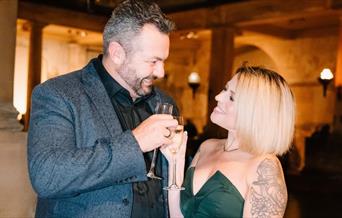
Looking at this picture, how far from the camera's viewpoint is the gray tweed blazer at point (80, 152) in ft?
5.84

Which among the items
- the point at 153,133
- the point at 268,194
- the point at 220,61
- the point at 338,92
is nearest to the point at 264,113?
the point at 268,194

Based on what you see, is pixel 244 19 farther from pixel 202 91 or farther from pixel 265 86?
pixel 265 86

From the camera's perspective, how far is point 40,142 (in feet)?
6.04

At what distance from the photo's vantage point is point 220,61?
12.8 metres

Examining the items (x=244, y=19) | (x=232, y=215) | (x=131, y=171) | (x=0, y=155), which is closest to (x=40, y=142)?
(x=131, y=171)

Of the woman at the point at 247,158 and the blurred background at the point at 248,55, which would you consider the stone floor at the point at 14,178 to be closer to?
the woman at the point at 247,158

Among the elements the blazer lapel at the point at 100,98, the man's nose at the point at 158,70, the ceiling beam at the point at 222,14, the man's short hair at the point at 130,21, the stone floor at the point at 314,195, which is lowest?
the stone floor at the point at 314,195

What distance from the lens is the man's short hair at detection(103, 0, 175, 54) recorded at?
6.85 ft

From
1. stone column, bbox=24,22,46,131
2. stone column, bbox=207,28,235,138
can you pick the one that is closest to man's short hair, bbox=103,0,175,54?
stone column, bbox=207,28,235,138

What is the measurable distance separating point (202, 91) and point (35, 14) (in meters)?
7.22

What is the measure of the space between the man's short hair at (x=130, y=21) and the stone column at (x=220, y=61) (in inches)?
412

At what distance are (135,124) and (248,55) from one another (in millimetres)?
16330

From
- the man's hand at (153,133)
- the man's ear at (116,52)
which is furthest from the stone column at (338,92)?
the man's hand at (153,133)

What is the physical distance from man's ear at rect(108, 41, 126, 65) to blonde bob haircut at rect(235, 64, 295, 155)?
597 millimetres
